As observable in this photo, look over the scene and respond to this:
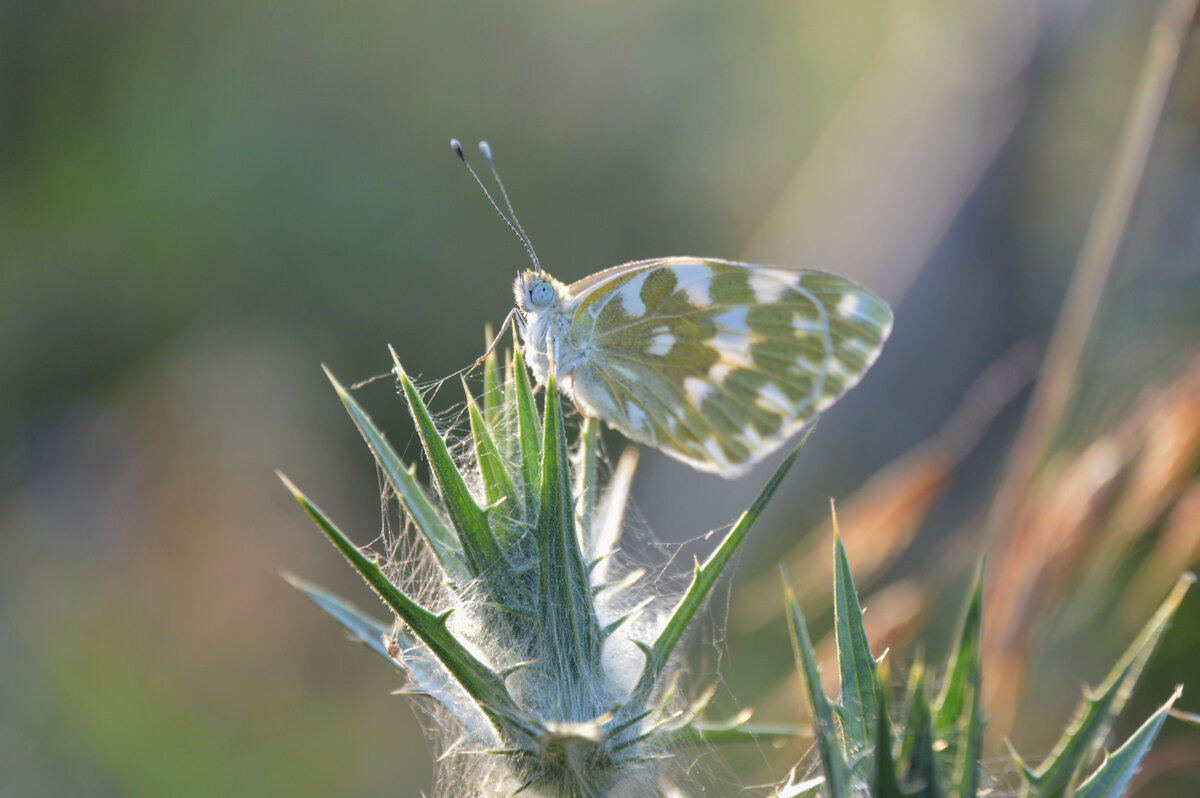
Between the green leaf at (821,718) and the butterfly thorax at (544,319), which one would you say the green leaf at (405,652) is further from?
the butterfly thorax at (544,319)

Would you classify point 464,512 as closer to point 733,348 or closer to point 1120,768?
point 1120,768

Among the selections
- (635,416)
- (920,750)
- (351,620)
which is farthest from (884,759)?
(635,416)

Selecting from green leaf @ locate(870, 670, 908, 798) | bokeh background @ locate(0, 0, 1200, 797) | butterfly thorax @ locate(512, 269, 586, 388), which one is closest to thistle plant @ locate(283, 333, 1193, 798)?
green leaf @ locate(870, 670, 908, 798)

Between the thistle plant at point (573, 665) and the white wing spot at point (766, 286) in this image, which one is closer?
the thistle plant at point (573, 665)

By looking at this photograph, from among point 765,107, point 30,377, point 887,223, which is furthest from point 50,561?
point 765,107

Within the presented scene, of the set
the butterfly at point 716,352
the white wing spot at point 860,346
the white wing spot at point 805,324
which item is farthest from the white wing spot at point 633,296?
the white wing spot at point 860,346

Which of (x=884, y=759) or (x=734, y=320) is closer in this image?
(x=884, y=759)

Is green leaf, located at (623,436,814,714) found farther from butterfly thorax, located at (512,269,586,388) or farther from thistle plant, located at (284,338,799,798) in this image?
butterfly thorax, located at (512,269,586,388)
